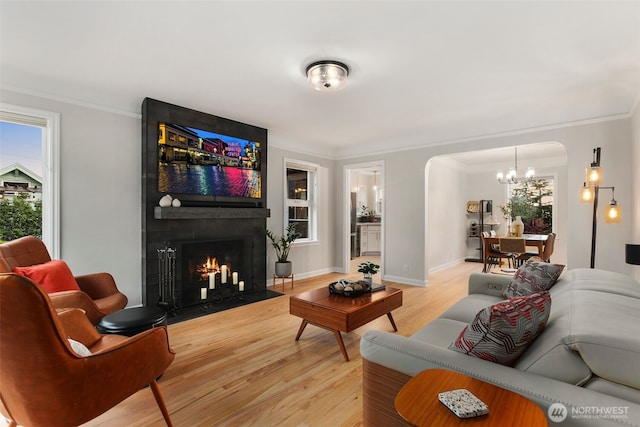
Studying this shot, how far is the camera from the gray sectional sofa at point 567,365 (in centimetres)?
95

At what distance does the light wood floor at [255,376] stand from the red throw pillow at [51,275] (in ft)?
3.37

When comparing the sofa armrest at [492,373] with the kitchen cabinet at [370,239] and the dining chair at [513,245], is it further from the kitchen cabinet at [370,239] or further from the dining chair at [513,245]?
the kitchen cabinet at [370,239]

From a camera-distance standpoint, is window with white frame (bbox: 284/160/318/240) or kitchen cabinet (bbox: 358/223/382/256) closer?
window with white frame (bbox: 284/160/318/240)

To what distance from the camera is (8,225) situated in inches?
118

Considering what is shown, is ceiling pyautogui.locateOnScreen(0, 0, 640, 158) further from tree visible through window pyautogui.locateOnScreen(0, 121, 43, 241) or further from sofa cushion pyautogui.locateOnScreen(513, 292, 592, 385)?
sofa cushion pyautogui.locateOnScreen(513, 292, 592, 385)

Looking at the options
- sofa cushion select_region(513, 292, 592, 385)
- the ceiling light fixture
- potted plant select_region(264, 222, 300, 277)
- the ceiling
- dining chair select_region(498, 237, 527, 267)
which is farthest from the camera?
dining chair select_region(498, 237, 527, 267)

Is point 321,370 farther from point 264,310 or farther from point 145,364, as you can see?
point 264,310

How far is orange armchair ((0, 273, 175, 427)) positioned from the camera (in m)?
1.19

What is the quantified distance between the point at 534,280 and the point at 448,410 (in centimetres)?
190

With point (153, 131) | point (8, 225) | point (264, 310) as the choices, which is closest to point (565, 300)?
point (264, 310)

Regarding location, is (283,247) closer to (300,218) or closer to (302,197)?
(300,218)

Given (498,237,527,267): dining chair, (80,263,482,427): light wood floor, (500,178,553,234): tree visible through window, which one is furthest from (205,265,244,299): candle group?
(500,178,553,234): tree visible through window

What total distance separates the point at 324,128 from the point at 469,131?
2.18m

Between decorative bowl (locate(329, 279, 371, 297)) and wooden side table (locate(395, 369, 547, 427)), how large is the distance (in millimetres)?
1783
